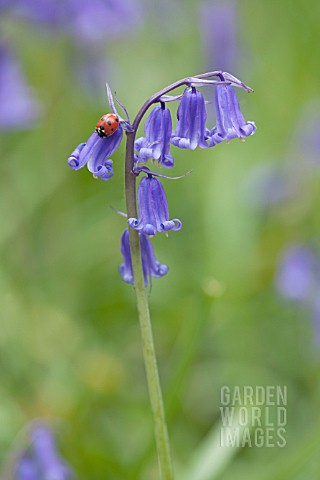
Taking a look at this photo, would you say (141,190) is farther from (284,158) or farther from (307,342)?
(284,158)

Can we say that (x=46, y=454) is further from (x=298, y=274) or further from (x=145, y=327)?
(x=298, y=274)

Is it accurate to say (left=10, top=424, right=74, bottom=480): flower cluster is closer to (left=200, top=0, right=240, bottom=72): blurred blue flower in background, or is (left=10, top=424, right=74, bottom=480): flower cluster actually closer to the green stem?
the green stem

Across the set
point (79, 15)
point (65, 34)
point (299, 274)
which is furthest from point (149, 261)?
point (65, 34)

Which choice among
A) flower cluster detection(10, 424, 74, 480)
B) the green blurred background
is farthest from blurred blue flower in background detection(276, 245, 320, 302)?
flower cluster detection(10, 424, 74, 480)

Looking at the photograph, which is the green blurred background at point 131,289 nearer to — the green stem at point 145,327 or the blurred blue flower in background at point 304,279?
the blurred blue flower in background at point 304,279

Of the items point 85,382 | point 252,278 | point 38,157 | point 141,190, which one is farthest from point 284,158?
point 141,190

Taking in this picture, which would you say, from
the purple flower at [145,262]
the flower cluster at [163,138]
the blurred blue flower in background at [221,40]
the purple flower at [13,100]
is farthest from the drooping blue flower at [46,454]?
the blurred blue flower in background at [221,40]
